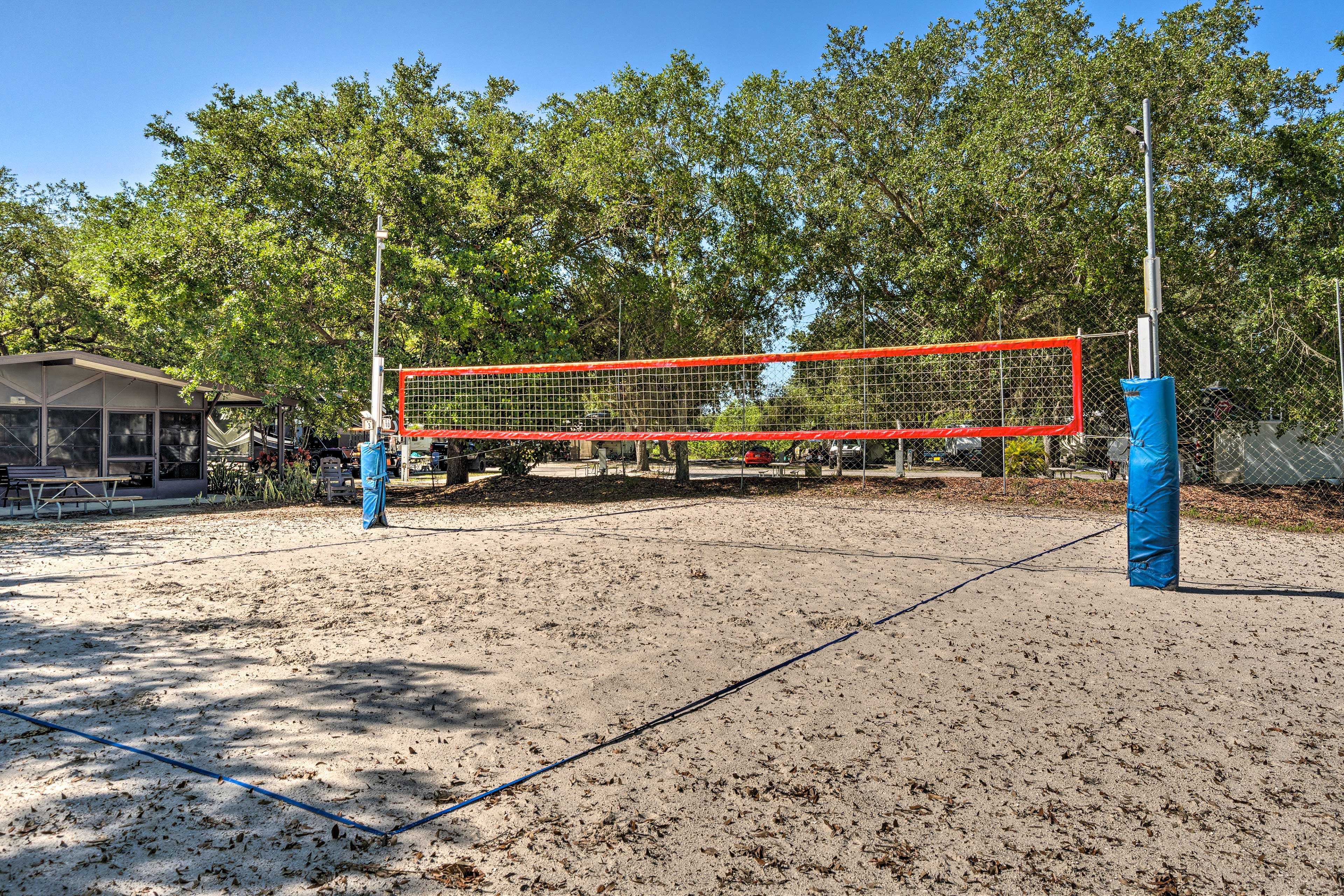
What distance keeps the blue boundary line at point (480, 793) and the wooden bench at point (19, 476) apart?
1276 centimetres

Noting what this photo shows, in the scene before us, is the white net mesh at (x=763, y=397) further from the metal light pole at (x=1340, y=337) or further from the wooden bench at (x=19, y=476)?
the wooden bench at (x=19, y=476)

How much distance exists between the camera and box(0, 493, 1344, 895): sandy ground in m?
2.46

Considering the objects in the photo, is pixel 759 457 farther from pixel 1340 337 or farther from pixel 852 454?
pixel 1340 337

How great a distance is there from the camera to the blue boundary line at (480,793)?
8.89 ft

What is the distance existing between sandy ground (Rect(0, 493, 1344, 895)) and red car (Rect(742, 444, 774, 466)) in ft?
67.4

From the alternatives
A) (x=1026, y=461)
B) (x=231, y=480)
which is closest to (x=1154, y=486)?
(x=1026, y=461)

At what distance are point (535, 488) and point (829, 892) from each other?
15795 millimetres

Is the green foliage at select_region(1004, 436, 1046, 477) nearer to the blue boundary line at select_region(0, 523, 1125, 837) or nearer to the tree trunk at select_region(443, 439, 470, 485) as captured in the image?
the tree trunk at select_region(443, 439, 470, 485)

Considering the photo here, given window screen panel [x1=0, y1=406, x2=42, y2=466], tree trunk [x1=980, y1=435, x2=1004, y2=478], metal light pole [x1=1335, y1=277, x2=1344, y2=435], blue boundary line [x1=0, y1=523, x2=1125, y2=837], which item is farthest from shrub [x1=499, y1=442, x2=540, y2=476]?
metal light pole [x1=1335, y1=277, x2=1344, y2=435]

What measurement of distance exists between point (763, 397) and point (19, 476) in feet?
44.6

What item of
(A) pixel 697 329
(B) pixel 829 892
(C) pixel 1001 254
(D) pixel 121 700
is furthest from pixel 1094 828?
(A) pixel 697 329

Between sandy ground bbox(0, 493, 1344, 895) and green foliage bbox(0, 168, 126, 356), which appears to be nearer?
sandy ground bbox(0, 493, 1344, 895)

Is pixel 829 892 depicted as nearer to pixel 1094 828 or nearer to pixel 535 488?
pixel 1094 828

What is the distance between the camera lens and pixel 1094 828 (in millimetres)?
2682
